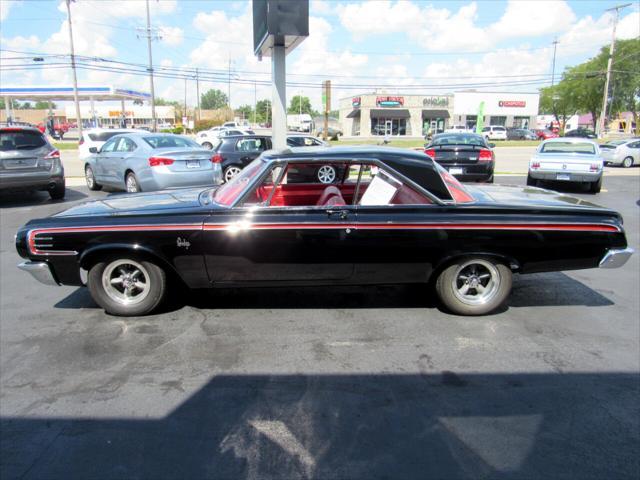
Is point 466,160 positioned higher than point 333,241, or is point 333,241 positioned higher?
point 466,160

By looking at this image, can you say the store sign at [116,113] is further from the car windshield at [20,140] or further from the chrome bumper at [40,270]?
the chrome bumper at [40,270]

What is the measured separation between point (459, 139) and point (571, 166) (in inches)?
113

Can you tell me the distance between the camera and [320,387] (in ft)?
10.7

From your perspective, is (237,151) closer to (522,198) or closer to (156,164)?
(156,164)

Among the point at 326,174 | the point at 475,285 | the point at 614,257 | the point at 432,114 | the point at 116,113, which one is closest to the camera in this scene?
the point at 614,257

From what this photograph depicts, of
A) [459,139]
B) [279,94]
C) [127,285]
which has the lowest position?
[127,285]

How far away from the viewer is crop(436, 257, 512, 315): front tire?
431 cm

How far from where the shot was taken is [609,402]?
3088mm

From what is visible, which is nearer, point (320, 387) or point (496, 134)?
point (320, 387)

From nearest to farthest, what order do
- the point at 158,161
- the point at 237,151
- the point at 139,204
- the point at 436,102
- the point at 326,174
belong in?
the point at 139,204, the point at 326,174, the point at 158,161, the point at 237,151, the point at 436,102

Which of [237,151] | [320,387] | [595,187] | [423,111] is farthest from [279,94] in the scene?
[423,111]

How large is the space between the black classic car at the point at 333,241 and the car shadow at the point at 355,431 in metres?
1.09

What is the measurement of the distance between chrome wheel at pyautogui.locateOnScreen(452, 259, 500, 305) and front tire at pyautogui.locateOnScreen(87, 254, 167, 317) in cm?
265

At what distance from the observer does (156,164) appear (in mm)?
9812
